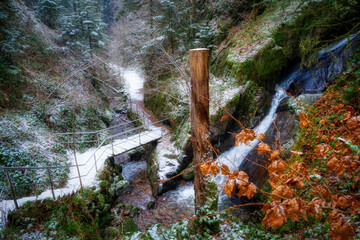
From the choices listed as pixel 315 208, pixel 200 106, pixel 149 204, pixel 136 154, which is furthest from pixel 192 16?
pixel 315 208

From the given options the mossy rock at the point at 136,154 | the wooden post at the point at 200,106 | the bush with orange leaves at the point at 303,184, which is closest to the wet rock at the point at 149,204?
the mossy rock at the point at 136,154

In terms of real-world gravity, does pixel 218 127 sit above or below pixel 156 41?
below

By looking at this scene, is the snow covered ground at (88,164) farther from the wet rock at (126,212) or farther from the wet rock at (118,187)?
the wet rock at (126,212)

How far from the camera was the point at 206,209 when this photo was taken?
3.35 metres

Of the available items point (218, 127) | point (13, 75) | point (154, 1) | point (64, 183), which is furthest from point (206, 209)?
point (154, 1)

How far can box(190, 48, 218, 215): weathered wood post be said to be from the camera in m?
2.73

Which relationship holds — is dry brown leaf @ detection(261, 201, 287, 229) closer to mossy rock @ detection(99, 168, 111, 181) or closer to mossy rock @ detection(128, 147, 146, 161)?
mossy rock @ detection(99, 168, 111, 181)

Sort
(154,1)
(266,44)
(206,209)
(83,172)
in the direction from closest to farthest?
(206,209) → (83,172) → (266,44) → (154,1)

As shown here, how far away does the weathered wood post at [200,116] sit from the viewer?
2730 mm

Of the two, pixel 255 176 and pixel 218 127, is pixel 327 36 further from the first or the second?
pixel 255 176

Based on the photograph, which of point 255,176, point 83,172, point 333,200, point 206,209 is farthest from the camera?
point 83,172

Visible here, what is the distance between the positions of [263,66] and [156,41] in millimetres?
5917

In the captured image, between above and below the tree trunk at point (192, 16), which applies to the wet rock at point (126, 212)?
below

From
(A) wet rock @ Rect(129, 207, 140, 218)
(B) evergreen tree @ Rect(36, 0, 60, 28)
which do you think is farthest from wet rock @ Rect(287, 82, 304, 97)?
(B) evergreen tree @ Rect(36, 0, 60, 28)
